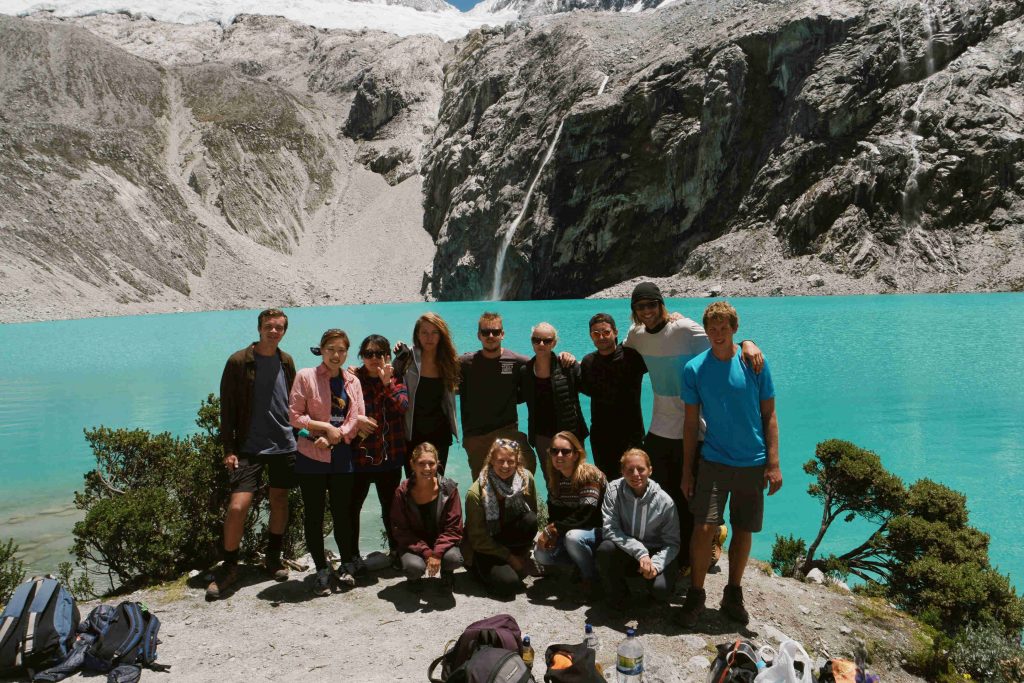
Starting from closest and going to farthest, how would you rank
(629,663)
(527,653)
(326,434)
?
1. (629,663)
2. (527,653)
3. (326,434)

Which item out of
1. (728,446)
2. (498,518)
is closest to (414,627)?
(498,518)

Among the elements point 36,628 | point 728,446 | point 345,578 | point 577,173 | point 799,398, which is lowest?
point 799,398

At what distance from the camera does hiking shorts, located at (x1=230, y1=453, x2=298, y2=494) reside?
601 centimetres

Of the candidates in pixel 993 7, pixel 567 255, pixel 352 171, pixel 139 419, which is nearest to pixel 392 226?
pixel 352 171

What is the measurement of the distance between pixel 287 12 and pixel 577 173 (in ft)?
484

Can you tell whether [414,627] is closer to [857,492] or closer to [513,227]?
[857,492]

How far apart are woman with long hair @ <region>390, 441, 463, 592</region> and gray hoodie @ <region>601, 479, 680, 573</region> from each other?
1.40m

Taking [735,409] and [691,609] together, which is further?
[691,609]

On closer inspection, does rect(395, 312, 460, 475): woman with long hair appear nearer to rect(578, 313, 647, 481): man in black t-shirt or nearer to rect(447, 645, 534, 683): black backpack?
rect(578, 313, 647, 481): man in black t-shirt

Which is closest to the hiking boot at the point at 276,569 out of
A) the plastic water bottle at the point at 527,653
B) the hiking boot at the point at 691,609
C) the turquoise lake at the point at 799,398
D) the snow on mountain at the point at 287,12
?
the plastic water bottle at the point at 527,653

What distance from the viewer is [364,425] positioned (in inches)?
234

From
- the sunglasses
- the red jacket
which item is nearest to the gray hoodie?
the red jacket

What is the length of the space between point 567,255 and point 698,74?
25.7 meters

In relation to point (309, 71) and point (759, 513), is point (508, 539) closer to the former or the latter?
point (759, 513)
